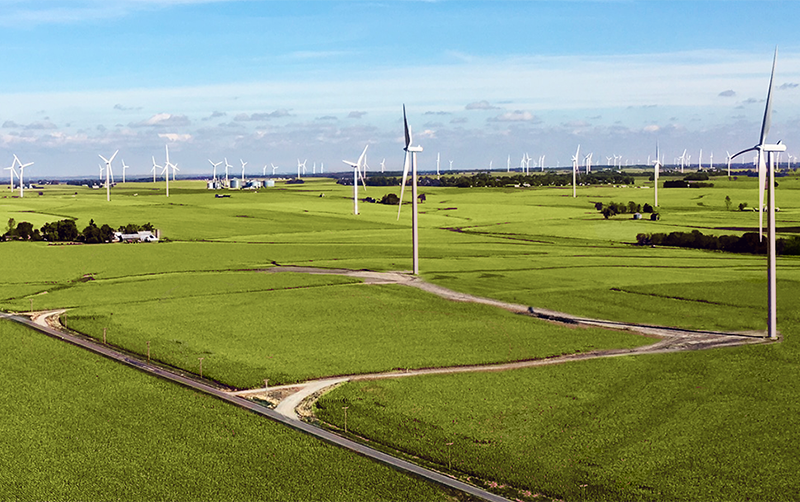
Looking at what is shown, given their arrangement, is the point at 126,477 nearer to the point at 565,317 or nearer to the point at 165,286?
the point at 565,317

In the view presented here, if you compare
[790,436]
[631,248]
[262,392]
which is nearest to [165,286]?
[262,392]

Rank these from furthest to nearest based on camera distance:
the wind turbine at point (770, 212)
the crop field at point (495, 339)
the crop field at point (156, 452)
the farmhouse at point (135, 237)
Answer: the farmhouse at point (135, 237)
the wind turbine at point (770, 212)
the crop field at point (495, 339)
the crop field at point (156, 452)

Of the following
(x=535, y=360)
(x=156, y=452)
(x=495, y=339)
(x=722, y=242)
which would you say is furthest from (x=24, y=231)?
(x=722, y=242)

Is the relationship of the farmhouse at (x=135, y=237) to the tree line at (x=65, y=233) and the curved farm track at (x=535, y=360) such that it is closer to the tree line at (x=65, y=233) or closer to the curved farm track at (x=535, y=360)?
the tree line at (x=65, y=233)

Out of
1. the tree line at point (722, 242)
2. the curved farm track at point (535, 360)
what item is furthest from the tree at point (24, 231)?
the tree line at point (722, 242)

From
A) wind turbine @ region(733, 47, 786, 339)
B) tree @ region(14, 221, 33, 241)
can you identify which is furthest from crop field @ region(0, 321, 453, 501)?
tree @ region(14, 221, 33, 241)

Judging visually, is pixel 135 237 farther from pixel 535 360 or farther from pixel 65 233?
pixel 535 360
